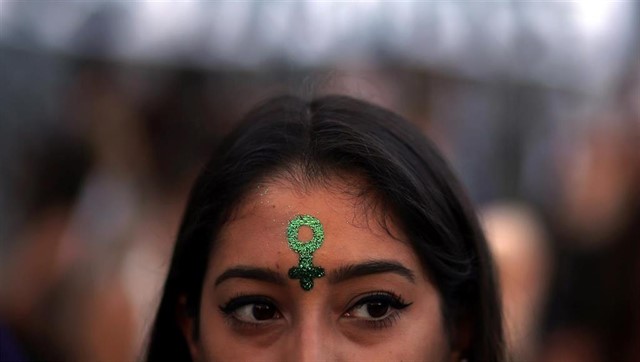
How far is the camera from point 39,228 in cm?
445

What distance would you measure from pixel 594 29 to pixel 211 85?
78.6 inches

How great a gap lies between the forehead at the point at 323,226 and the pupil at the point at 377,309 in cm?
11

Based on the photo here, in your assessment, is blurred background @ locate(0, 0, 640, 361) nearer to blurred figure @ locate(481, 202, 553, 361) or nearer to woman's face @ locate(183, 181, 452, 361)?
blurred figure @ locate(481, 202, 553, 361)

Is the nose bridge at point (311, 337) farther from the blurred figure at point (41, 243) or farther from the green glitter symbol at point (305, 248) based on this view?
the blurred figure at point (41, 243)

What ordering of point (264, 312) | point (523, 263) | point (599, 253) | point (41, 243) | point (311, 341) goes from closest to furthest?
point (311, 341), point (264, 312), point (41, 243), point (523, 263), point (599, 253)

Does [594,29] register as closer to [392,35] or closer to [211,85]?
[392,35]

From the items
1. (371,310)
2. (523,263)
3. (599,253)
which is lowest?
(371,310)

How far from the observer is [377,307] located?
7.20 ft

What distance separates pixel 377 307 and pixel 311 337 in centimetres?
19

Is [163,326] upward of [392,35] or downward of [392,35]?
downward

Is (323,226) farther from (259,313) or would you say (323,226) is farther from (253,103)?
(253,103)

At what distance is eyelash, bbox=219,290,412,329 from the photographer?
7.15 ft

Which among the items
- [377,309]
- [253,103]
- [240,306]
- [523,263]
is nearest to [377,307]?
[377,309]

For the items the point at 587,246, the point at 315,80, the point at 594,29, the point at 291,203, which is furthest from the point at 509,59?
the point at 291,203
